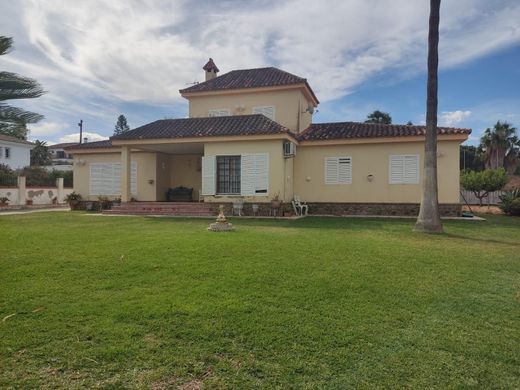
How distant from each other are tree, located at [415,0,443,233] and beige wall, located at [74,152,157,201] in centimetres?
1525

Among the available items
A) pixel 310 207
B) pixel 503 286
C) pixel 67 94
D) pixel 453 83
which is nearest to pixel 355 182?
pixel 310 207

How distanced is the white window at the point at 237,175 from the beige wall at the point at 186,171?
4014mm

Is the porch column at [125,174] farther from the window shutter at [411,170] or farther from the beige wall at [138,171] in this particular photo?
the window shutter at [411,170]

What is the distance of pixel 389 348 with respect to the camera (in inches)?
149

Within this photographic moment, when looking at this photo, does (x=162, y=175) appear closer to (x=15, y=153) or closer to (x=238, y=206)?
(x=238, y=206)

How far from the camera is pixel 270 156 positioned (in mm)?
18188

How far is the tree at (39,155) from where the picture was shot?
5388cm

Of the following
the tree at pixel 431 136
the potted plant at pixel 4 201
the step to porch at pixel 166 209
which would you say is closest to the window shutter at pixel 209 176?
the step to porch at pixel 166 209

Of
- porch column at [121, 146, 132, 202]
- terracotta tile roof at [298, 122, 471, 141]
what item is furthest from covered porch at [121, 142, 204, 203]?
terracotta tile roof at [298, 122, 471, 141]

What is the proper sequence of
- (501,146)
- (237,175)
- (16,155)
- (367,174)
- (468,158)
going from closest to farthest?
(237,175)
(367,174)
(501,146)
(16,155)
(468,158)

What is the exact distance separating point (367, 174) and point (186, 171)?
11.0 m

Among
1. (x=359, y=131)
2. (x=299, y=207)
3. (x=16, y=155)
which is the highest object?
(x=16, y=155)

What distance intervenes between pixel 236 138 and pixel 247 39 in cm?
459

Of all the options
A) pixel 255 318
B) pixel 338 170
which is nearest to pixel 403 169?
→ pixel 338 170
